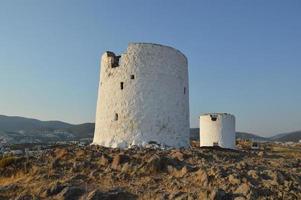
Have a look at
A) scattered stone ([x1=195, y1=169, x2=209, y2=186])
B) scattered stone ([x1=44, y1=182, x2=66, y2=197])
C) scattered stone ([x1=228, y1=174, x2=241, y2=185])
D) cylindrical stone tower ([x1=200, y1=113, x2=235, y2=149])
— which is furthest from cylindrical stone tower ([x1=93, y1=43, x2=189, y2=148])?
cylindrical stone tower ([x1=200, y1=113, x2=235, y2=149])

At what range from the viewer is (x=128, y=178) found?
1310 centimetres

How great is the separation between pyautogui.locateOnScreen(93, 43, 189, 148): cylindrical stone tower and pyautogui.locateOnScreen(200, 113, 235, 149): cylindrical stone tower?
42.9 ft

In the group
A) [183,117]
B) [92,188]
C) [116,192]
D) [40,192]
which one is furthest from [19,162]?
[183,117]

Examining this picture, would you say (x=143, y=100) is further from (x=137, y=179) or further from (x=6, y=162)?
(x=6, y=162)

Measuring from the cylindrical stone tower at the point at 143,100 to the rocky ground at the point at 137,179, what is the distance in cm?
304

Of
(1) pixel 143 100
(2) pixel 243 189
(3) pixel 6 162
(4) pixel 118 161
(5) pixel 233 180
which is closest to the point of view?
(2) pixel 243 189

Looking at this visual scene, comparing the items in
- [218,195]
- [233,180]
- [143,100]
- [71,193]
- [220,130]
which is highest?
[143,100]

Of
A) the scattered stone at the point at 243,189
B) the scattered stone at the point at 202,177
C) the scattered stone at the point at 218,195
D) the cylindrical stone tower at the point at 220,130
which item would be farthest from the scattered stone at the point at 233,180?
the cylindrical stone tower at the point at 220,130

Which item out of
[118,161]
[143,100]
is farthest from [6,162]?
[143,100]

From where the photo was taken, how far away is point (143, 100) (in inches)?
765

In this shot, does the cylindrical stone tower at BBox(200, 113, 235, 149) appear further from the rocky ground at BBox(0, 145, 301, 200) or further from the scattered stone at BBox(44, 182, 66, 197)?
the scattered stone at BBox(44, 182, 66, 197)

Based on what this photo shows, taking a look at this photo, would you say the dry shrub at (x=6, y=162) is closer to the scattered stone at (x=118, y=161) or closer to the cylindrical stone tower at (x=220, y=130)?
the scattered stone at (x=118, y=161)

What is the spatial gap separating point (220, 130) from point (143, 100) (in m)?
15.5

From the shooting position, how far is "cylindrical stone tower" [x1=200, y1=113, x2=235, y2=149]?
32.9 m
